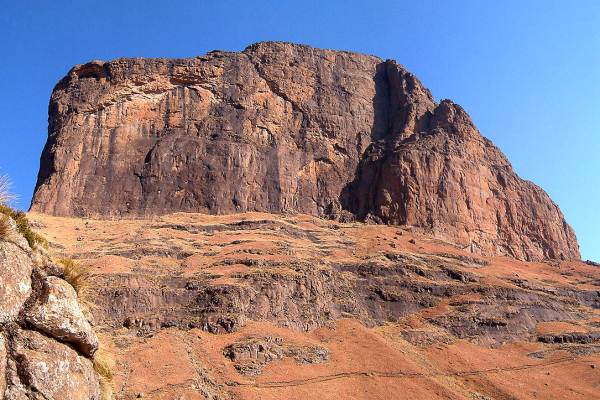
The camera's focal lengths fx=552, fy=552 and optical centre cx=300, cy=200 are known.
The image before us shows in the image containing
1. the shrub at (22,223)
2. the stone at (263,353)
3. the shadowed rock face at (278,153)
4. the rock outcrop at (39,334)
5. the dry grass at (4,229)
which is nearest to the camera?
the rock outcrop at (39,334)

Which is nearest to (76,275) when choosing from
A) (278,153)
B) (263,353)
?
(263,353)

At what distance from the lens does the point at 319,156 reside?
86.1 m

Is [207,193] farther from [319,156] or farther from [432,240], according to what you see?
[432,240]

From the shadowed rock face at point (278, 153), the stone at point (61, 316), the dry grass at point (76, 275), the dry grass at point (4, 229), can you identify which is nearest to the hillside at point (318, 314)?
the shadowed rock face at point (278, 153)

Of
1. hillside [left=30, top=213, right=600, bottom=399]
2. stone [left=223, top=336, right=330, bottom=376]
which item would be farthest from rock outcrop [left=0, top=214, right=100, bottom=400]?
stone [left=223, top=336, right=330, bottom=376]

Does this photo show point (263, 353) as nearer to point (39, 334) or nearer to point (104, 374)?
point (104, 374)

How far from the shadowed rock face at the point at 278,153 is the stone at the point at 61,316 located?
67.1m

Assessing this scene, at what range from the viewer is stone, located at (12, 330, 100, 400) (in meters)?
5.51

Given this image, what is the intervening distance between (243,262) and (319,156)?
39.9 meters

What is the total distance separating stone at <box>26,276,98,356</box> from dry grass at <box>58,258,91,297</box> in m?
0.21

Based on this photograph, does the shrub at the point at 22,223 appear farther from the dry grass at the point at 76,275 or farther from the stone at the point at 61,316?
the stone at the point at 61,316

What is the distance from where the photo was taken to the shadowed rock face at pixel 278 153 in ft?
247

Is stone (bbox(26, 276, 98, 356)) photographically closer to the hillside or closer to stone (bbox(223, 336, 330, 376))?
the hillside

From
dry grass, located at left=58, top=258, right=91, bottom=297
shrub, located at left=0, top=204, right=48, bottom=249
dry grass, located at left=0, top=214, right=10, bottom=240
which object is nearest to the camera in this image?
dry grass, located at left=0, top=214, right=10, bottom=240
